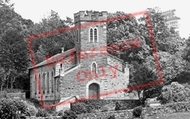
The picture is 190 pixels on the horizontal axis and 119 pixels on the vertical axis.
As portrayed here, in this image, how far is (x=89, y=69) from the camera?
191ft

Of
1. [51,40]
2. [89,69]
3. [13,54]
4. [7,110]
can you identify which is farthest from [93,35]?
[51,40]

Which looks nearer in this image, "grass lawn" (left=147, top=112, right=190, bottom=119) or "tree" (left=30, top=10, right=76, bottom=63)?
"grass lawn" (left=147, top=112, right=190, bottom=119)

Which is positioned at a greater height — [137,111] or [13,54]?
[13,54]

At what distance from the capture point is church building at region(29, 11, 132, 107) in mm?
57312

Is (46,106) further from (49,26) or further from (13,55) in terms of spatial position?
(49,26)

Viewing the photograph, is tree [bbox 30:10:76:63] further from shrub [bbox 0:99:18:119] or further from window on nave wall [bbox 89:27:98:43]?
shrub [bbox 0:99:18:119]

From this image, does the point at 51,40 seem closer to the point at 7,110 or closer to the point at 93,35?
the point at 93,35

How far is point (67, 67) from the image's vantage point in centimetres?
5919

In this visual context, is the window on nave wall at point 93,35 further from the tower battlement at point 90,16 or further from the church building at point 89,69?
the tower battlement at point 90,16

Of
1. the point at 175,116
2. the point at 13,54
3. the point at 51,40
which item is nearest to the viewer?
the point at 175,116

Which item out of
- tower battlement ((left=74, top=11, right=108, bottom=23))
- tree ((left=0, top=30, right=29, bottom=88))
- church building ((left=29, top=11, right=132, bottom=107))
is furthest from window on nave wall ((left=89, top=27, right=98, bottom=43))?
tree ((left=0, top=30, right=29, bottom=88))

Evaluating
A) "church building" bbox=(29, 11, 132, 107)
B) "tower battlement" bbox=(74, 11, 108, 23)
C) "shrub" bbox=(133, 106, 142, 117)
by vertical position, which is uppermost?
"tower battlement" bbox=(74, 11, 108, 23)

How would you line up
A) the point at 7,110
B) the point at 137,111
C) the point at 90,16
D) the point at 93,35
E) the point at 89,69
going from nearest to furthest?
the point at 137,111, the point at 7,110, the point at 90,16, the point at 89,69, the point at 93,35

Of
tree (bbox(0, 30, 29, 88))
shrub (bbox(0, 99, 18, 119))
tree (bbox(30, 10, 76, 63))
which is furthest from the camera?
tree (bbox(30, 10, 76, 63))
